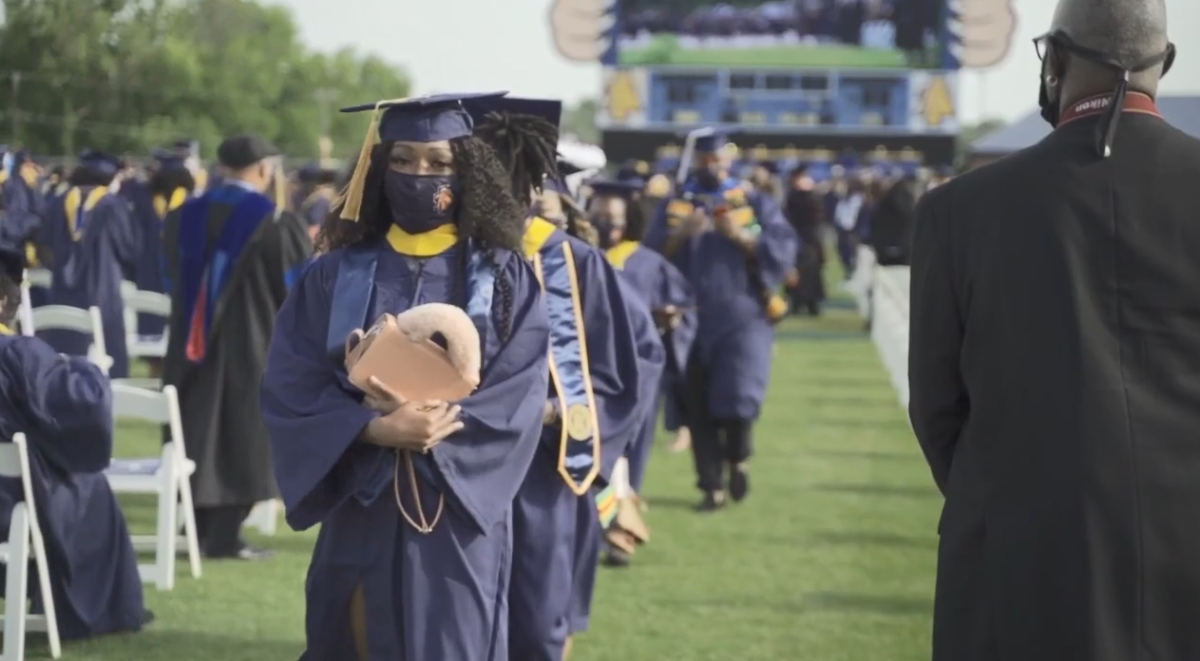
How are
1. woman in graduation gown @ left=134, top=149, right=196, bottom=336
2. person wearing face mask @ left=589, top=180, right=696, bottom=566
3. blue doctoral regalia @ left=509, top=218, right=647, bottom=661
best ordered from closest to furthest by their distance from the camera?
blue doctoral regalia @ left=509, top=218, right=647, bottom=661 → person wearing face mask @ left=589, top=180, right=696, bottom=566 → woman in graduation gown @ left=134, top=149, right=196, bottom=336

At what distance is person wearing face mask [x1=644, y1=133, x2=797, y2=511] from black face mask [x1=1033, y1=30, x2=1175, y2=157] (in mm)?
7677

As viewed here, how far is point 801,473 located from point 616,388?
24.5 feet

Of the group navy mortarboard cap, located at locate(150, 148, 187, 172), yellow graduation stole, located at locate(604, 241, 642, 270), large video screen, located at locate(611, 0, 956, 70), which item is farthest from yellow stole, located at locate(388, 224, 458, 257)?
large video screen, located at locate(611, 0, 956, 70)

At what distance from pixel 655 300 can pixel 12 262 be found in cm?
450

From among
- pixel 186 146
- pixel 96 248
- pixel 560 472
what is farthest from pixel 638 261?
pixel 186 146

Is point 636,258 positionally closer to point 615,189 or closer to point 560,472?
point 615,189

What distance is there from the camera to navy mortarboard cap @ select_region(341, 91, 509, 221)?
5.29 meters

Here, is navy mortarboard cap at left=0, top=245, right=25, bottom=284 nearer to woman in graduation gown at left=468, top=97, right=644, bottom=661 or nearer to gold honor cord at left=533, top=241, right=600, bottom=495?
woman in graduation gown at left=468, top=97, right=644, bottom=661

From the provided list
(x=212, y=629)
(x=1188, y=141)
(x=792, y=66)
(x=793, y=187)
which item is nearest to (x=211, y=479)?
(x=212, y=629)

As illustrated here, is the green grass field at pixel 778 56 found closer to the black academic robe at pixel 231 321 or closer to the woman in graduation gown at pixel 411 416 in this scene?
the black academic robe at pixel 231 321

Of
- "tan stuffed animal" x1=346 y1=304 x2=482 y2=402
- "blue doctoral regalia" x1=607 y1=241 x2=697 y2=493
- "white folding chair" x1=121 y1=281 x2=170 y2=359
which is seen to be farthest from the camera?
"white folding chair" x1=121 y1=281 x2=170 y2=359

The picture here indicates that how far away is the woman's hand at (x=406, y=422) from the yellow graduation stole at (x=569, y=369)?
1016 mm

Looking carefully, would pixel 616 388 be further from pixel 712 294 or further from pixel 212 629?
pixel 712 294

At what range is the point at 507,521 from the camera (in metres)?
5.27
